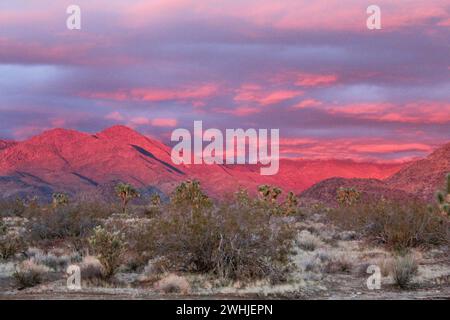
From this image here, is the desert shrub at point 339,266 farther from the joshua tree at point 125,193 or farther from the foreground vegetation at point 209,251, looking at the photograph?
the joshua tree at point 125,193

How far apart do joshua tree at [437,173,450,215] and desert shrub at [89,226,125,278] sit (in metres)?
10.9

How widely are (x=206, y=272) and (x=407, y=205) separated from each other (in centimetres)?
1238

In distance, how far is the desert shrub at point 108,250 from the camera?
19.7m

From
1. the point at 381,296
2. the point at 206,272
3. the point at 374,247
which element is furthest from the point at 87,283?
the point at 374,247

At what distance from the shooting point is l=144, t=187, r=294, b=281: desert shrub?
19.8m

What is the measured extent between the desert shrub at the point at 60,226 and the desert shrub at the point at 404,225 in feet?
41.6

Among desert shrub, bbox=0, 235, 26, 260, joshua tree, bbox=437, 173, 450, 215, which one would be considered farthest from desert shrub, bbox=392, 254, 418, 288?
desert shrub, bbox=0, 235, 26, 260

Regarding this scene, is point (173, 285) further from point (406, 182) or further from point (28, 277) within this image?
point (406, 182)

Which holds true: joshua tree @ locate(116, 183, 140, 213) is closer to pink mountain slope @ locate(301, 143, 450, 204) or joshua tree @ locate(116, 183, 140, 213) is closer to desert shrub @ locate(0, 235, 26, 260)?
desert shrub @ locate(0, 235, 26, 260)

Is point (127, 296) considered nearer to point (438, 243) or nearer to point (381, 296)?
point (381, 296)

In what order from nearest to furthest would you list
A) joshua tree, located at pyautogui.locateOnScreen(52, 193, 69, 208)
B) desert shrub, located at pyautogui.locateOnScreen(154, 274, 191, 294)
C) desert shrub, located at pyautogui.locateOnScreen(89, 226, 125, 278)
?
desert shrub, located at pyautogui.locateOnScreen(154, 274, 191, 294) → desert shrub, located at pyautogui.locateOnScreen(89, 226, 125, 278) → joshua tree, located at pyautogui.locateOnScreen(52, 193, 69, 208)

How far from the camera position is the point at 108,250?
1984cm

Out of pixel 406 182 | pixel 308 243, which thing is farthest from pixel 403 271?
pixel 406 182

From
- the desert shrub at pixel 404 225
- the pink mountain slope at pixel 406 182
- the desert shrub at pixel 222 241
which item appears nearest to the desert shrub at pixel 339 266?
the desert shrub at pixel 222 241
